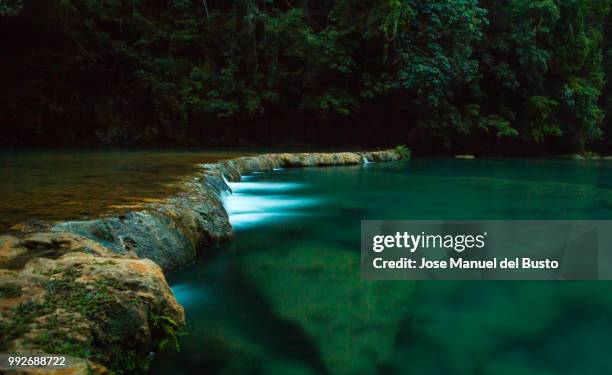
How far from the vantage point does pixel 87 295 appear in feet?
5.29

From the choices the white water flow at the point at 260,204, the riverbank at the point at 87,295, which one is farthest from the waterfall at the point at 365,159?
the riverbank at the point at 87,295

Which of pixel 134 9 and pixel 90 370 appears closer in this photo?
pixel 90 370

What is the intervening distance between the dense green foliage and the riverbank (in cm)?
1206

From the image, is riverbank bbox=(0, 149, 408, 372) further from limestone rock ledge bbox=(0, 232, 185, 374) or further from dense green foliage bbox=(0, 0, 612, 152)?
dense green foliage bbox=(0, 0, 612, 152)

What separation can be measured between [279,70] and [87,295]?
14.5 metres

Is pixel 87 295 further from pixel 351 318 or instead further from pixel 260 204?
pixel 260 204

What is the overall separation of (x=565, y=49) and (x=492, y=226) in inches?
653

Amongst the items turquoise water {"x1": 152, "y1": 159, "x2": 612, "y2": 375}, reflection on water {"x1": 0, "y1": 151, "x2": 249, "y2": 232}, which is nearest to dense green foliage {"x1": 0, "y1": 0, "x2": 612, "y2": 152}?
reflection on water {"x1": 0, "y1": 151, "x2": 249, "y2": 232}

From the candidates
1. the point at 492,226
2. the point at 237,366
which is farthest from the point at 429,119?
the point at 237,366

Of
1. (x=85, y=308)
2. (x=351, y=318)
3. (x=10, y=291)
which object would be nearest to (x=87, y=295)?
(x=85, y=308)

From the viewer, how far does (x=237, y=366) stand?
185 cm

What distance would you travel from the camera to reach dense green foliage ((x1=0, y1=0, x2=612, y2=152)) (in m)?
13.4

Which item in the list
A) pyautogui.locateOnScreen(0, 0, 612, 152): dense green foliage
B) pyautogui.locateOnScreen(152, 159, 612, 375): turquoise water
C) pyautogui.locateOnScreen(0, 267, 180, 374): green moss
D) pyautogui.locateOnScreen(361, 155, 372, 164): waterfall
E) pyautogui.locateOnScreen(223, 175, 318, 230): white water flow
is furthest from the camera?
pyautogui.locateOnScreen(0, 0, 612, 152): dense green foliage

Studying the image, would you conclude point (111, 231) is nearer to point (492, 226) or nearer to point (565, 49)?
point (492, 226)
